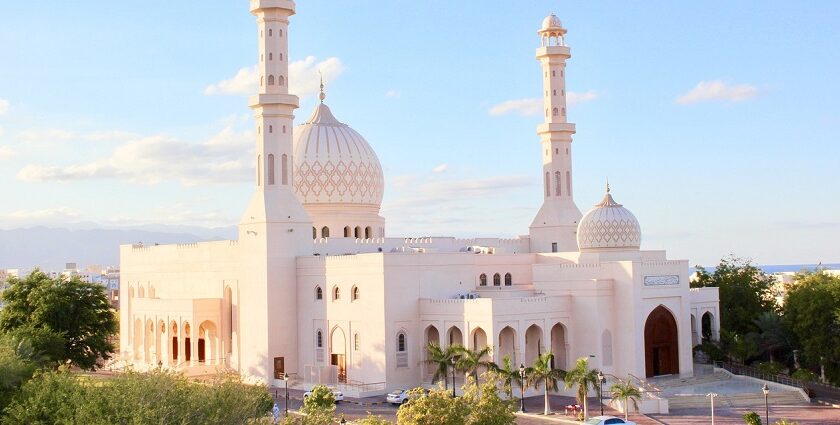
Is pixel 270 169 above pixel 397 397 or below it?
above

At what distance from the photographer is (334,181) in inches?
2176

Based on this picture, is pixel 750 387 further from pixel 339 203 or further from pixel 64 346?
pixel 64 346

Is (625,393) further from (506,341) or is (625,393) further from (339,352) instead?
(339,352)

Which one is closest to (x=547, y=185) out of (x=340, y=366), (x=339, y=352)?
(x=339, y=352)

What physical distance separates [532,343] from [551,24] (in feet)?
65.9

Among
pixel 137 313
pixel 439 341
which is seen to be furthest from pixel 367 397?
pixel 137 313

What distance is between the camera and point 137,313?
187 ft

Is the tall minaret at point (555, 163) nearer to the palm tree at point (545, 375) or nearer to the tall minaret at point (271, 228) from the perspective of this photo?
the tall minaret at point (271, 228)

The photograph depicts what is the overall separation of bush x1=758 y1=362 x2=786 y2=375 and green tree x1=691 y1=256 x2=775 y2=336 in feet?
15.4

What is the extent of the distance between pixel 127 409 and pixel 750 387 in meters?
27.7

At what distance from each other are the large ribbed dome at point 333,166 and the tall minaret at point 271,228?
5.05 m

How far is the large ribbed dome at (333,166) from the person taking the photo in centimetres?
5500

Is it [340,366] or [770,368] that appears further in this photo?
[340,366]

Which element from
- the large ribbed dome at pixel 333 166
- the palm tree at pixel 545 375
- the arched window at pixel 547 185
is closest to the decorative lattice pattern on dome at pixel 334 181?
the large ribbed dome at pixel 333 166
